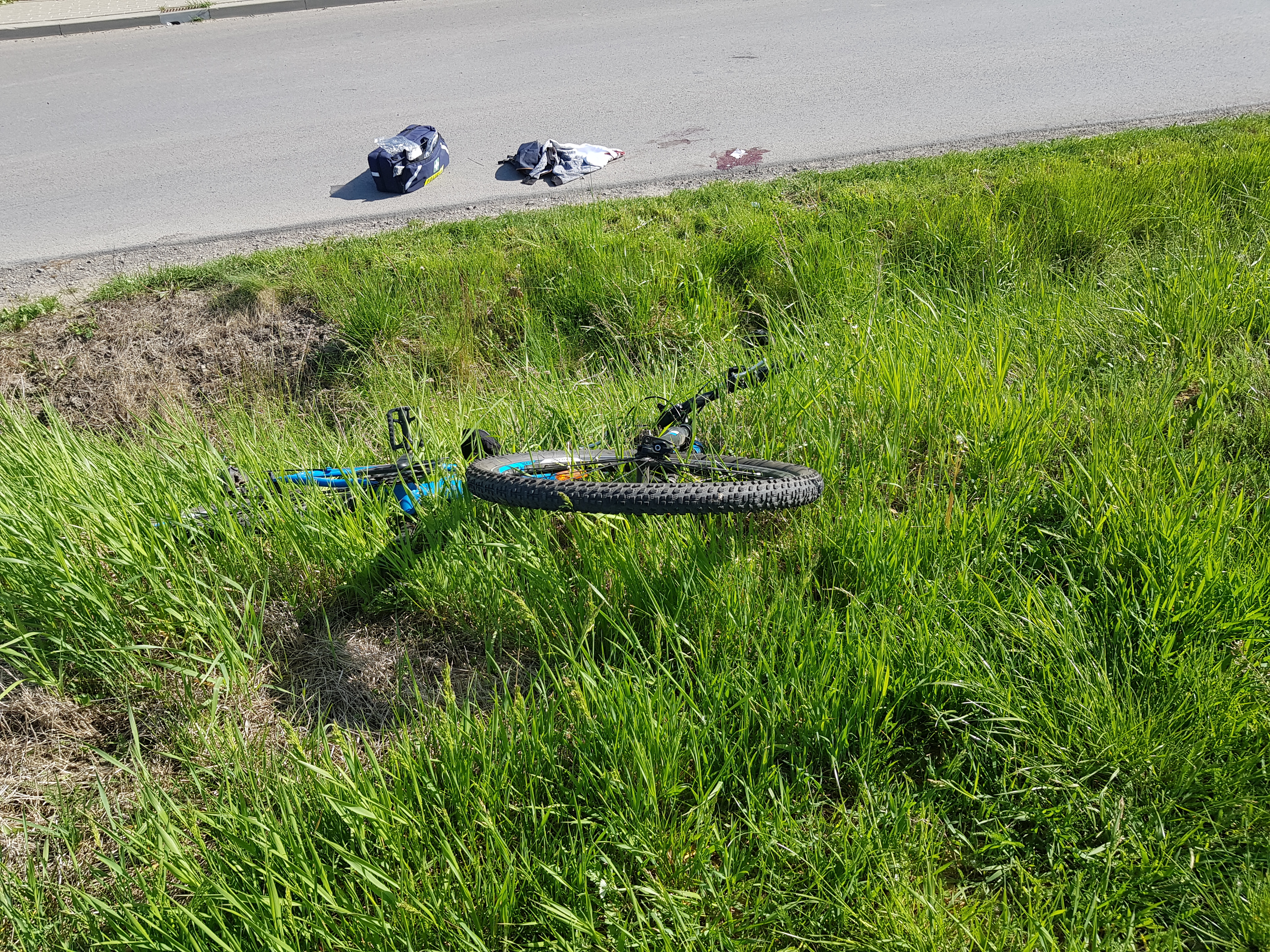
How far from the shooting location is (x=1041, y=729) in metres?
2.19

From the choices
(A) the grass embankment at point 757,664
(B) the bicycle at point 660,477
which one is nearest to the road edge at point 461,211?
(A) the grass embankment at point 757,664

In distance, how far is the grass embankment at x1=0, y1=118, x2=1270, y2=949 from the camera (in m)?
1.90

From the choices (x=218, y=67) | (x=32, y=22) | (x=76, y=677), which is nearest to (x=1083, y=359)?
(x=76, y=677)

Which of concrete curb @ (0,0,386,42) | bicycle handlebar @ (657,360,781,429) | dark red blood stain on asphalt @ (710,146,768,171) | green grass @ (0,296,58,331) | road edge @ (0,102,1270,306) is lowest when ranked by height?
bicycle handlebar @ (657,360,781,429)

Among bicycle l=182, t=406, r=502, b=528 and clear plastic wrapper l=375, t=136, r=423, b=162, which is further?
clear plastic wrapper l=375, t=136, r=423, b=162

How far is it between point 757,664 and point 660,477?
831 millimetres

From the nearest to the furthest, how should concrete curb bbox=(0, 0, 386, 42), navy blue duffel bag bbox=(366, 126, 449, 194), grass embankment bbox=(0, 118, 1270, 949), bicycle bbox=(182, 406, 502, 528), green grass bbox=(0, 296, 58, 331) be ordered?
grass embankment bbox=(0, 118, 1270, 949) → bicycle bbox=(182, 406, 502, 528) → green grass bbox=(0, 296, 58, 331) → navy blue duffel bag bbox=(366, 126, 449, 194) → concrete curb bbox=(0, 0, 386, 42)

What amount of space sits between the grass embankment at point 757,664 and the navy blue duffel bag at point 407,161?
324 centimetres

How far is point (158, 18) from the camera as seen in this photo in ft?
40.1

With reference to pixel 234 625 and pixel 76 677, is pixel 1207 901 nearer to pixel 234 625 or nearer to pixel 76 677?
pixel 234 625

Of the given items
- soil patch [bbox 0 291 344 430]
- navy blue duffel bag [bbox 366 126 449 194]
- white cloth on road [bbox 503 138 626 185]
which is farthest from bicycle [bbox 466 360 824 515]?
navy blue duffel bag [bbox 366 126 449 194]

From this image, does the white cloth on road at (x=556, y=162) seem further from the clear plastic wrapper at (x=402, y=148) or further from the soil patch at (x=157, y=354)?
the soil patch at (x=157, y=354)

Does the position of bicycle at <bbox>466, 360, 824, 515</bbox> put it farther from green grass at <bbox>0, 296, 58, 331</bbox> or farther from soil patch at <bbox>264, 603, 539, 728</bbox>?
green grass at <bbox>0, 296, 58, 331</bbox>

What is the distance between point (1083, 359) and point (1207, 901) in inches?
96.8
